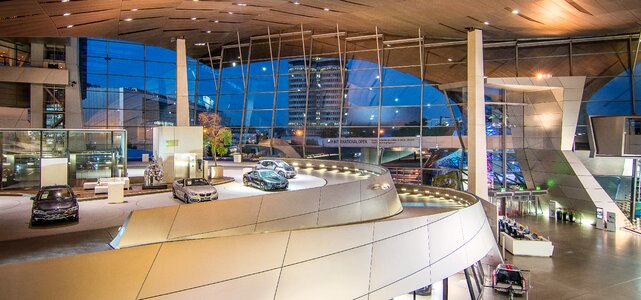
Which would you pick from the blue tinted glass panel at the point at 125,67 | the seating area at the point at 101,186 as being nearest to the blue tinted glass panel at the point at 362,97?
the seating area at the point at 101,186

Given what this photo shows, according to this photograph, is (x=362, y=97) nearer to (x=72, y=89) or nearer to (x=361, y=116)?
(x=361, y=116)

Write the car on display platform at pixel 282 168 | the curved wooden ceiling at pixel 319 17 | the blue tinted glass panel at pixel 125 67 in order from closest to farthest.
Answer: the curved wooden ceiling at pixel 319 17 < the car on display platform at pixel 282 168 < the blue tinted glass panel at pixel 125 67

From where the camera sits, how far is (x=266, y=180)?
1748 cm

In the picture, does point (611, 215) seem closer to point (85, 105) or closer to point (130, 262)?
point (130, 262)

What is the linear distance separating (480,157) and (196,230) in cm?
1682

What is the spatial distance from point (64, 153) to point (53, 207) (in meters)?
9.17

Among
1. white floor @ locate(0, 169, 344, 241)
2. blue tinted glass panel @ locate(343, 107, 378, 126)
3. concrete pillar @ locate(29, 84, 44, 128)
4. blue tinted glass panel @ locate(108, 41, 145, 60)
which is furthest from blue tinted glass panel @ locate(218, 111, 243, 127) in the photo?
white floor @ locate(0, 169, 344, 241)

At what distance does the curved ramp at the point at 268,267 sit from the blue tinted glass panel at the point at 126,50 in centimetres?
3267

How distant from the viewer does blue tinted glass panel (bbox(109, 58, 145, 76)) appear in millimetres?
34219

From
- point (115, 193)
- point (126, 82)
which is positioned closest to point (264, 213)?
point (115, 193)

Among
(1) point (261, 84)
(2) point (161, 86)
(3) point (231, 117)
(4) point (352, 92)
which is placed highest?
(2) point (161, 86)

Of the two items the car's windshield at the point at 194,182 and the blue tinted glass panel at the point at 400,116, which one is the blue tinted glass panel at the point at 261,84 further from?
the car's windshield at the point at 194,182

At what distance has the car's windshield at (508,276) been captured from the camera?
13586mm

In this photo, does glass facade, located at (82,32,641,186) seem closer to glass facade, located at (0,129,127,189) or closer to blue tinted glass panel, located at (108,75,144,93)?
blue tinted glass panel, located at (108,75,144,93)
